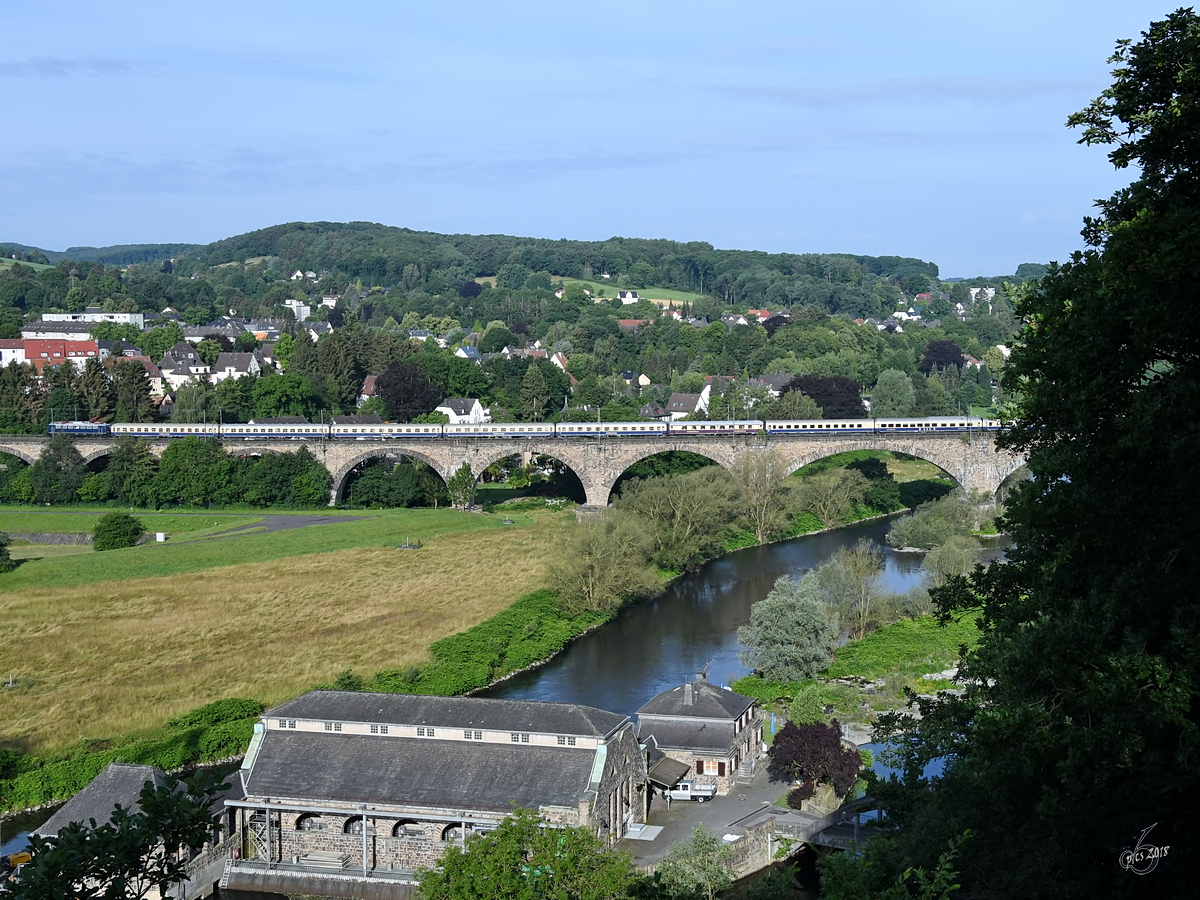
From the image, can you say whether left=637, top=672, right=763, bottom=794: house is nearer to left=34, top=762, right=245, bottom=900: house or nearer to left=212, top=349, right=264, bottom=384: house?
left=34, top=762, right=245, bottom=900: house

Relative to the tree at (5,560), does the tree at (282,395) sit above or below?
above

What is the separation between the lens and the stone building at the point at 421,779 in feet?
74.4

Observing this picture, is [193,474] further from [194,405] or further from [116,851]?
[116,851]

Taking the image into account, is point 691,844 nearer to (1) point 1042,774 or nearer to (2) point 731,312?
(1) point 1042,774

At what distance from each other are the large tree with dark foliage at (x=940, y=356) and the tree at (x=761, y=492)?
60.1 metres

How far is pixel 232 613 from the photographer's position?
43312 millimetres

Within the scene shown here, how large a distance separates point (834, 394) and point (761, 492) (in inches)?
1154

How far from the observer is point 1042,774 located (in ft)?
40.5

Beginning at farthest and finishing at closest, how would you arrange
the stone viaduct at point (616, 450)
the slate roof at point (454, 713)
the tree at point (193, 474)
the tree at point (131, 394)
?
the tree at point (131, 394)
the tree at point (193, 474)
the stone viaduct at point (616, 450)
the slate roof at point (454, 713)

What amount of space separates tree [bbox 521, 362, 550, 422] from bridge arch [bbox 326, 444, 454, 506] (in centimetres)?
2484

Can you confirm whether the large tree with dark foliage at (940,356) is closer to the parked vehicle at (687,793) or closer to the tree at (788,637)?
the tree at (788,637)

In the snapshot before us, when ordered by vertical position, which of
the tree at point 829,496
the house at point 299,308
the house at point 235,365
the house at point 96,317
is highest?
the house at point 299,308

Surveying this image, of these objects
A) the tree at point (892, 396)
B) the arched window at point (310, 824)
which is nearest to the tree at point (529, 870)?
the arched window at point (310, 824)

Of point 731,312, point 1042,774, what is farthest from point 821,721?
point 731,312
